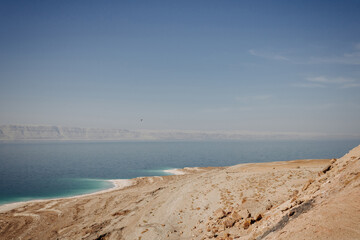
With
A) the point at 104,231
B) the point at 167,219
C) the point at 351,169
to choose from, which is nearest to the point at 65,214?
the point at 104,231

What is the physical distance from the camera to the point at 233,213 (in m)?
11.9

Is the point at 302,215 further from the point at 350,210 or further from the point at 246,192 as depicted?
the point at 246,192

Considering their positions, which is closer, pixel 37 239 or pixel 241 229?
pixel 241 229

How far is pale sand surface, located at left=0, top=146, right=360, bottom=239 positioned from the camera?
699 centimetres

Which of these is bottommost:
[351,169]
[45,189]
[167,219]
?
[45,189]

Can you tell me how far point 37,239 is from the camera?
19.6 metres

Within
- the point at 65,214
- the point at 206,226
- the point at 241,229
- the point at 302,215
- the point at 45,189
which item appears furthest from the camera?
the point at 45,189

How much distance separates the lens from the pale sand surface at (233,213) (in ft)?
22.9

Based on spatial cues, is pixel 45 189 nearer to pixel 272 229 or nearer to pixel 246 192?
pixel 246 192

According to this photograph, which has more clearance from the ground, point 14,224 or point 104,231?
point 104,231

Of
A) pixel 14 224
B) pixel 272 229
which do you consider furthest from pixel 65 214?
pixel 272 229

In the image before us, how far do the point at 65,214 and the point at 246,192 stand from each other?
21453 millimetres

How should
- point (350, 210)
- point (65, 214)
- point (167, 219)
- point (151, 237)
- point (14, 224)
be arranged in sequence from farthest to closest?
1. point (65, 214)
2. point (14, 224)
3. point (167, 219)
4. point (151, 237)
5. point (350, 210)

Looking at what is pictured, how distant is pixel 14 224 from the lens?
2380cm
